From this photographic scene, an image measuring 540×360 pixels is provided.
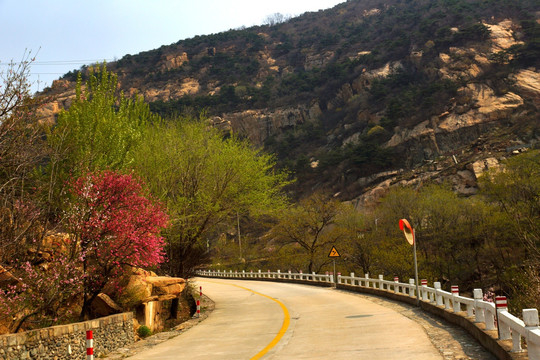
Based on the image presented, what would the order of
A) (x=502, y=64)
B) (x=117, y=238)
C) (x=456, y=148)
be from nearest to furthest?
(x=117, y=238) → (x=456, y=148) → (x=502, y=64)

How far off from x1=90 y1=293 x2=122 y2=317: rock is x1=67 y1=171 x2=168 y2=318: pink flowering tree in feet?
0.88

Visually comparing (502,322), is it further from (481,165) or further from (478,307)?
(481,165)

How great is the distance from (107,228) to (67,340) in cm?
384

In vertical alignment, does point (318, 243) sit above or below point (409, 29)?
below

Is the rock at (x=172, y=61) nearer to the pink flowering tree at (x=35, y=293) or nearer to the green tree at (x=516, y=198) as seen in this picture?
the green tree at (x=516, y=198)

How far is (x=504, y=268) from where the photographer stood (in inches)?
1549

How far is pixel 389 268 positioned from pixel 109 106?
105 feet

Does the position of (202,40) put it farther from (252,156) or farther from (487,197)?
(252,156)

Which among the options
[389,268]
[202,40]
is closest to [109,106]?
[389,268]

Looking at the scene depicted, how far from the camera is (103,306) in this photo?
1534cm

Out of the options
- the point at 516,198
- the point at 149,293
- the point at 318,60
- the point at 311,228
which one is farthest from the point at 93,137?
the point at 318,60

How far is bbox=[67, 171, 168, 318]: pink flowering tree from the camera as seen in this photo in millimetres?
13828

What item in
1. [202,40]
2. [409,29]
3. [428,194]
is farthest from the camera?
[202,40]

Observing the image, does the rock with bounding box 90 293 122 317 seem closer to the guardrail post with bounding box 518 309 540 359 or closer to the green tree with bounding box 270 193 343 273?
the guardrail post with bounding box 518 309 540 359
